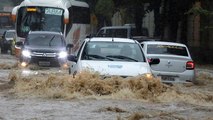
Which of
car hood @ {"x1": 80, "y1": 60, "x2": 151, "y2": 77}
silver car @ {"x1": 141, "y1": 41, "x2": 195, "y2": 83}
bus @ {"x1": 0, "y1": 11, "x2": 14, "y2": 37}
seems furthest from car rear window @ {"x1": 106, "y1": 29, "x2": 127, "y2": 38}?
bus @ {"x1": 0, "y1": 11, "x2": 14, "y2": 37}

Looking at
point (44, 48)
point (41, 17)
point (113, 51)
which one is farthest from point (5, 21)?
point (113, 51)

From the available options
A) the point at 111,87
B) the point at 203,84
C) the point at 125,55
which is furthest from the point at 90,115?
the point at 203,84

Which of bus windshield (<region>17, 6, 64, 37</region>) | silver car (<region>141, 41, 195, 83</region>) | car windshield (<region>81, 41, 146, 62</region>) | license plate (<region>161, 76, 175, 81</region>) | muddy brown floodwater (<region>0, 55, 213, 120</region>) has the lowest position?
bus windshield (<region>17, 6, 64, 37</region>)

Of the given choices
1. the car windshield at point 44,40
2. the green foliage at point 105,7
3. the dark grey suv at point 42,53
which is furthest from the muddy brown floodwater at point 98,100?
the green foliage at point 105,7

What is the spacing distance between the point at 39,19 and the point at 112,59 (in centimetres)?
1895

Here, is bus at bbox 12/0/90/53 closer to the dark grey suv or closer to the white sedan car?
the dark grey suv

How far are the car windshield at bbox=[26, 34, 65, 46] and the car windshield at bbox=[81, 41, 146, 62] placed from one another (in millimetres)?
10742

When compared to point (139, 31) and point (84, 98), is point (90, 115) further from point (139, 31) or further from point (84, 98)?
point (139, 31)

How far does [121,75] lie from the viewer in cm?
1302

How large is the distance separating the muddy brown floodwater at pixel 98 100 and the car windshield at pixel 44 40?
10.5m

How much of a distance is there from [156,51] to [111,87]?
626 cm

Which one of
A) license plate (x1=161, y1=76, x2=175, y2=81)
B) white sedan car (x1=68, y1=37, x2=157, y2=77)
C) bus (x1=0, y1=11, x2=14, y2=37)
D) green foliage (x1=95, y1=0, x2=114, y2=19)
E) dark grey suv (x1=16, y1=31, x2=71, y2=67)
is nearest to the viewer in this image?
white sedan car (x1=68, y1=37, x2=157, y2=77)

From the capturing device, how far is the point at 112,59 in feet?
45.8

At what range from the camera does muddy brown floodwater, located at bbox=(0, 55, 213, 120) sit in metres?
10.4
